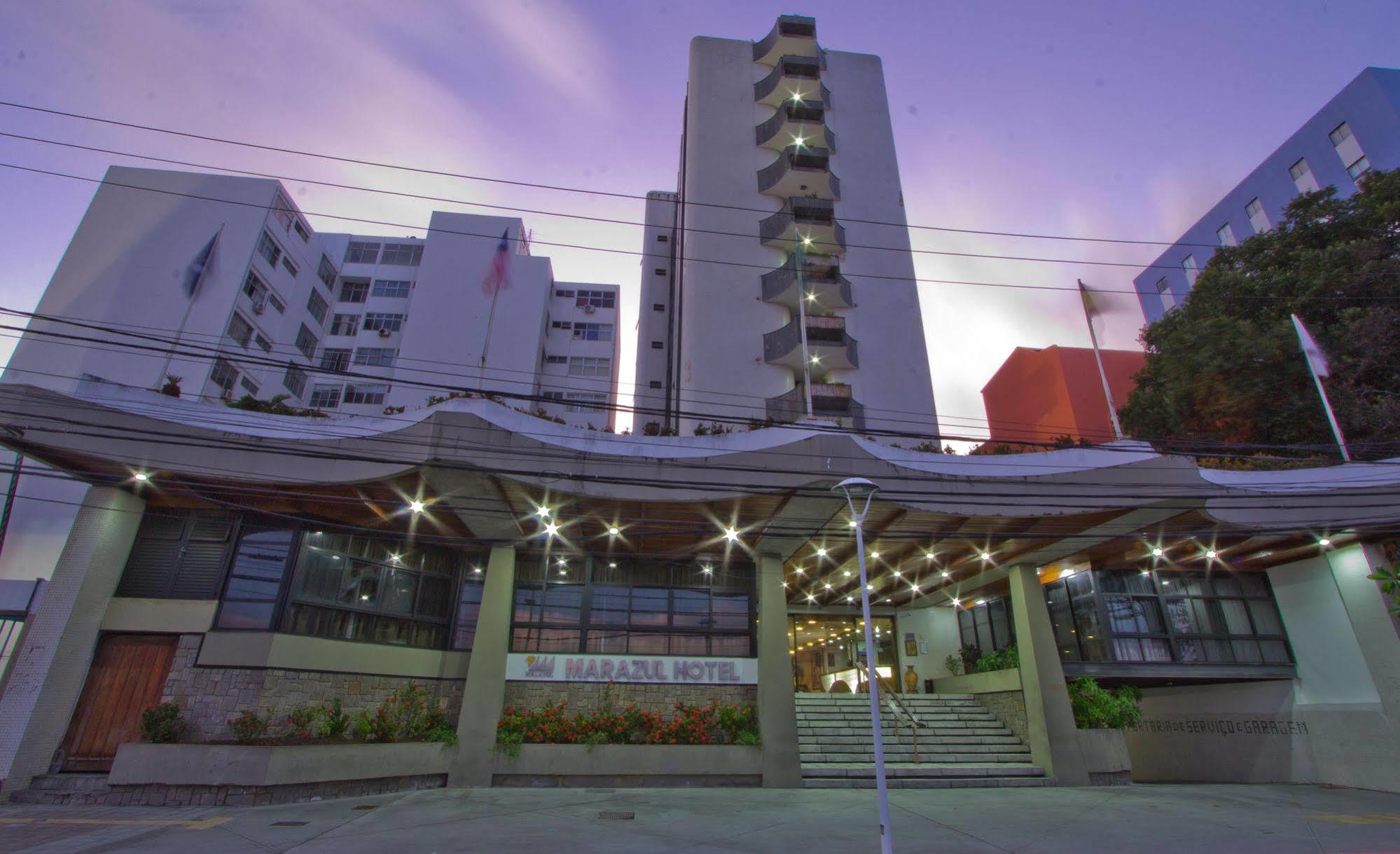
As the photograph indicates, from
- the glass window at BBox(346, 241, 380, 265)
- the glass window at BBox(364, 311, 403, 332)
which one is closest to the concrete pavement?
the glass window at BBox(364, 311, 403, 332)

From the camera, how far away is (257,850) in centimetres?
807

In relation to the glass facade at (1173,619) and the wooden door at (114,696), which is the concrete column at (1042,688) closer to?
the glass facade at (1173,619)

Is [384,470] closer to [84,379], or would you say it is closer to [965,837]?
[84,379]

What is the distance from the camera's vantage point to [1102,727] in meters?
17.0

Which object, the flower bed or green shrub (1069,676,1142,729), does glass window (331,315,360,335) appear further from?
green shrub (1069,676,1142,729)

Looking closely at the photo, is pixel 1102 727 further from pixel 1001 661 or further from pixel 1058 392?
pixel 1058 392

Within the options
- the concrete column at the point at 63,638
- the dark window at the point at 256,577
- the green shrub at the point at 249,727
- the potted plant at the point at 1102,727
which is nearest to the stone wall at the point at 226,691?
the green shrub at the point at 249,727

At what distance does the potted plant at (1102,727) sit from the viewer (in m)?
16.5

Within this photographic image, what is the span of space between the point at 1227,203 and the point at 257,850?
185 ft

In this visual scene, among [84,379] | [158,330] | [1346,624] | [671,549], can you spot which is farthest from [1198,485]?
[158,330]

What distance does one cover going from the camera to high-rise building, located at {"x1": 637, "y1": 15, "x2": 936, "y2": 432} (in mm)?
27859

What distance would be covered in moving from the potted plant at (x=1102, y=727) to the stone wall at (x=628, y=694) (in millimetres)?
8878

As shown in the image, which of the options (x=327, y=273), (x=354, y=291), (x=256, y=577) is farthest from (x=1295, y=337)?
(x=327, y=273)

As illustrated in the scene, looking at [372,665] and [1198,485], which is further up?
[1198,485]
